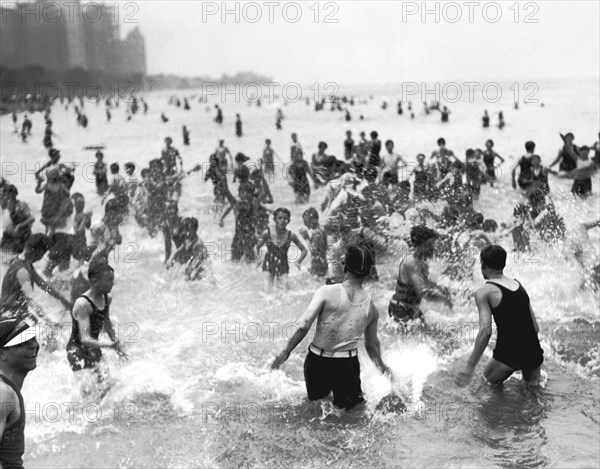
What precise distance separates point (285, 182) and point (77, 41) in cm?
2955

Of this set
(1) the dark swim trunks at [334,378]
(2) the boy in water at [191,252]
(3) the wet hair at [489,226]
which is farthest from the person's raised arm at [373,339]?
(3) the wet hair at [489,226]

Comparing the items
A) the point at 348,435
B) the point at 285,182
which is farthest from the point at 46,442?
the point at 285,182

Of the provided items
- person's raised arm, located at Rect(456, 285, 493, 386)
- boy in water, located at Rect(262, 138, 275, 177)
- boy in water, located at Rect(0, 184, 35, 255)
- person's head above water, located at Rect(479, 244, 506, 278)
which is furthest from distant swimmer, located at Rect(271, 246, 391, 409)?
boy in water, located at Rect(262, 138, 275, 177)

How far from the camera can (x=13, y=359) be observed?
2.58 metres

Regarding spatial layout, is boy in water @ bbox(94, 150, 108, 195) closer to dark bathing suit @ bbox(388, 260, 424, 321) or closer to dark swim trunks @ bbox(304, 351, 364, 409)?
dark bathing suit @ bbox(388, 260, 424, 321)

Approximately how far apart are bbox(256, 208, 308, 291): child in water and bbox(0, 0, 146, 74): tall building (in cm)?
3063

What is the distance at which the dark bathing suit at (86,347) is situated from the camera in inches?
170

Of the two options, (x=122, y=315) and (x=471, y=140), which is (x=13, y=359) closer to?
(x=122, y=315)

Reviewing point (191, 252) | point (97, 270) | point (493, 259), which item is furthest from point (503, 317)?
point (191, 252)

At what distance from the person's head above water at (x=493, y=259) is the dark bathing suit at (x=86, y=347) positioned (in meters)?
2.52

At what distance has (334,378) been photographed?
4109mm

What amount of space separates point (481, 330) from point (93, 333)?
2.52 meters

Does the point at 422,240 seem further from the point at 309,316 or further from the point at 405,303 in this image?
the point at 309,316

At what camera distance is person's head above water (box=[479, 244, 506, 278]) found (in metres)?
4.09
